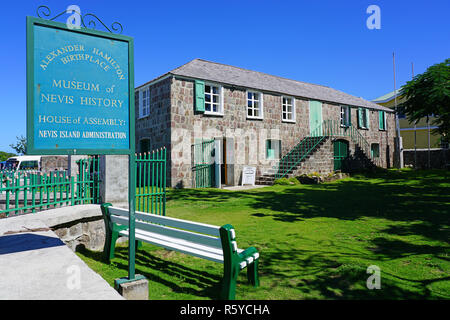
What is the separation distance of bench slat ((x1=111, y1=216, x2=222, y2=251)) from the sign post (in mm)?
500

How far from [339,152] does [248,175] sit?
7.23 m

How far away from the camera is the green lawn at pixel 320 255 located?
3.61 meters

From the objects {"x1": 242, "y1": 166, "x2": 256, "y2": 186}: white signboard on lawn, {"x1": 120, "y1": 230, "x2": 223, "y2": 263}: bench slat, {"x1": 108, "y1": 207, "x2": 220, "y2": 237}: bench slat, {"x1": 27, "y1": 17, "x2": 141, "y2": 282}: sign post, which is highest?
{"x1": 27, "y1": 17, "x2": 141, "y2": 282}: sign post

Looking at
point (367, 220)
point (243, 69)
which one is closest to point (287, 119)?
point (243, 69)

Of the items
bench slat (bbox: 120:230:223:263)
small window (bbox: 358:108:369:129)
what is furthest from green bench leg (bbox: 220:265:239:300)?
small window (bbox: 358:108:369:129)

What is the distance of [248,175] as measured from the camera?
16.7 metres

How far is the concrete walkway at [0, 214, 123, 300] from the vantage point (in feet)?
8.10

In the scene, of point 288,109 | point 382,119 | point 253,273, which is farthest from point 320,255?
point 382,119

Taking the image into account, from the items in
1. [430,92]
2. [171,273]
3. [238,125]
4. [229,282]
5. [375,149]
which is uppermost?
[430,92]

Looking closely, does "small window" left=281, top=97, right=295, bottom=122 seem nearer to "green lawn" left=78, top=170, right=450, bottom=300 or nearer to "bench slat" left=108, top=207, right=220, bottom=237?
"green lawn" left=78, top=170, right=450, bottom=300

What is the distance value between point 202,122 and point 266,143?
15.0 feet

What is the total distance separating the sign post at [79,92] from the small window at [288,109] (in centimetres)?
1688

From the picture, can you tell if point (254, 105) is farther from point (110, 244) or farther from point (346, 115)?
point (110, 244)
